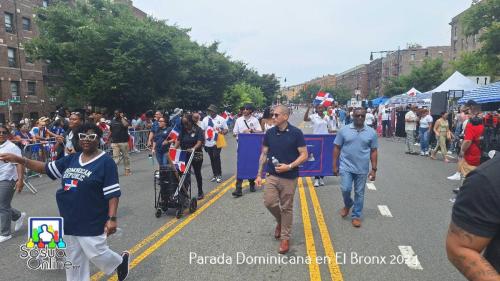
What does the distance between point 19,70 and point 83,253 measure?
123 feet

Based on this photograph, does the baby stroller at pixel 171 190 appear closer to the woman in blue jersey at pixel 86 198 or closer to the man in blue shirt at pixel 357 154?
the man in blue shirt at pixel 357 154

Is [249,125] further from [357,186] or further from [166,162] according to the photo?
[357,186]

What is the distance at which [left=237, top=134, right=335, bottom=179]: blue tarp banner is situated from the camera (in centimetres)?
869

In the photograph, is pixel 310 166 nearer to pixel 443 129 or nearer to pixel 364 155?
pixel 364 155

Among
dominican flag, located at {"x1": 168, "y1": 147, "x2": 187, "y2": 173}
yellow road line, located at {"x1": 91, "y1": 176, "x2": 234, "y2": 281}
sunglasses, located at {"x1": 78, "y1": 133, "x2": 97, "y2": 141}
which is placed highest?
sunglasses, located at {"x1": 78, "y1": 133, "x2": 97, "y2": 141}

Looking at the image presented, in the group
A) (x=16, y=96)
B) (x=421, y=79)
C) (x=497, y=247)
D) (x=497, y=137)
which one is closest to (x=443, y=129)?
(x=497, y=137)

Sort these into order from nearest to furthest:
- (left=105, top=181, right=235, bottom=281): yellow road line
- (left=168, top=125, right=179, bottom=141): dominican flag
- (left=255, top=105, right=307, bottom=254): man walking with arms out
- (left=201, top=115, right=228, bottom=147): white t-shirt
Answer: (left=105, top=181, right=235, bottom=281): yellow road line < (left=255, top=105, right=307, bottom=254): man walking with arms out < (left=168, top=125, right=179, bottom=141): dominican flag < (left=201, top=115, right=228, bottom=147): white t-shirt

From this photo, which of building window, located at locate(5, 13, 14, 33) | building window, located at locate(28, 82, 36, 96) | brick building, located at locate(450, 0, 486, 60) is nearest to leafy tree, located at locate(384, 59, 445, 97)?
brick building, located at locate(450, 0, 486, 60)

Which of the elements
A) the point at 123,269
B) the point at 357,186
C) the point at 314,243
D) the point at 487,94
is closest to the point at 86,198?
the point at 123,269

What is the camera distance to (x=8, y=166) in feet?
18.8

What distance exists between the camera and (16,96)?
34469mm

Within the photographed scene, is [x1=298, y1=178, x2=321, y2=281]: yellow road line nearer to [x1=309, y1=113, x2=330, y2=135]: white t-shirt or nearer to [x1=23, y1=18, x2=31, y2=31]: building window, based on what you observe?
[x1=309, y1=113, x2=330, y2=135]: white t-shirt

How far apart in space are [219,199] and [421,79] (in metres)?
49.0

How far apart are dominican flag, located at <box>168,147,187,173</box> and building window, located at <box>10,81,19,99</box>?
110 ft
